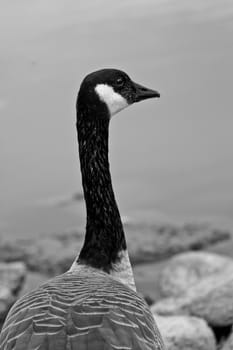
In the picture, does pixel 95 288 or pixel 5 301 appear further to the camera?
pixel 5 301

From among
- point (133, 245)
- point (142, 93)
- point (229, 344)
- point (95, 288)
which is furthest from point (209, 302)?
point (95, 288)

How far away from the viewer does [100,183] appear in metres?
5.09

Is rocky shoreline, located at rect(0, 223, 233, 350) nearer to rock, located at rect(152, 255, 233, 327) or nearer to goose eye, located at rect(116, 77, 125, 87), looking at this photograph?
rock, located at rect(152, 255, 233, 327)

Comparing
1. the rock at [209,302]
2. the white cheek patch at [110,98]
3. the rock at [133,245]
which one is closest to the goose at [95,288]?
the white cheek patch at [110,98]

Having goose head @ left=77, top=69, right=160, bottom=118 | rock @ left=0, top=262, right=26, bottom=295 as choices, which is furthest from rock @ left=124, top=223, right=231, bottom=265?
goose head @ left=77, top=69, right=160, bottom=118

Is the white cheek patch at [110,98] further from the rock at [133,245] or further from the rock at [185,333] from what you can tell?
the rock at [133,245]

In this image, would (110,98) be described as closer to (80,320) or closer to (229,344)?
(80,320)

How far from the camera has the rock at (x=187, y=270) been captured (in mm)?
7696

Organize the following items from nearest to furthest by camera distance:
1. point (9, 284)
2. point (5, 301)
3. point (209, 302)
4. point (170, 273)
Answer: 1. point (209, 302)
2. point (5, 301)
3. point (9, 284)
4. point (170, 273)

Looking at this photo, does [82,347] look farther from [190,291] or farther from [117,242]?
[190,291]

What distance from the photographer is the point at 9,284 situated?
25.1ft

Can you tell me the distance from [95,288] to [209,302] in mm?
2610

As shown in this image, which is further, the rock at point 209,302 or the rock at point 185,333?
the rock at point 209,302

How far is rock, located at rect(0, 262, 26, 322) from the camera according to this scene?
7.42m
